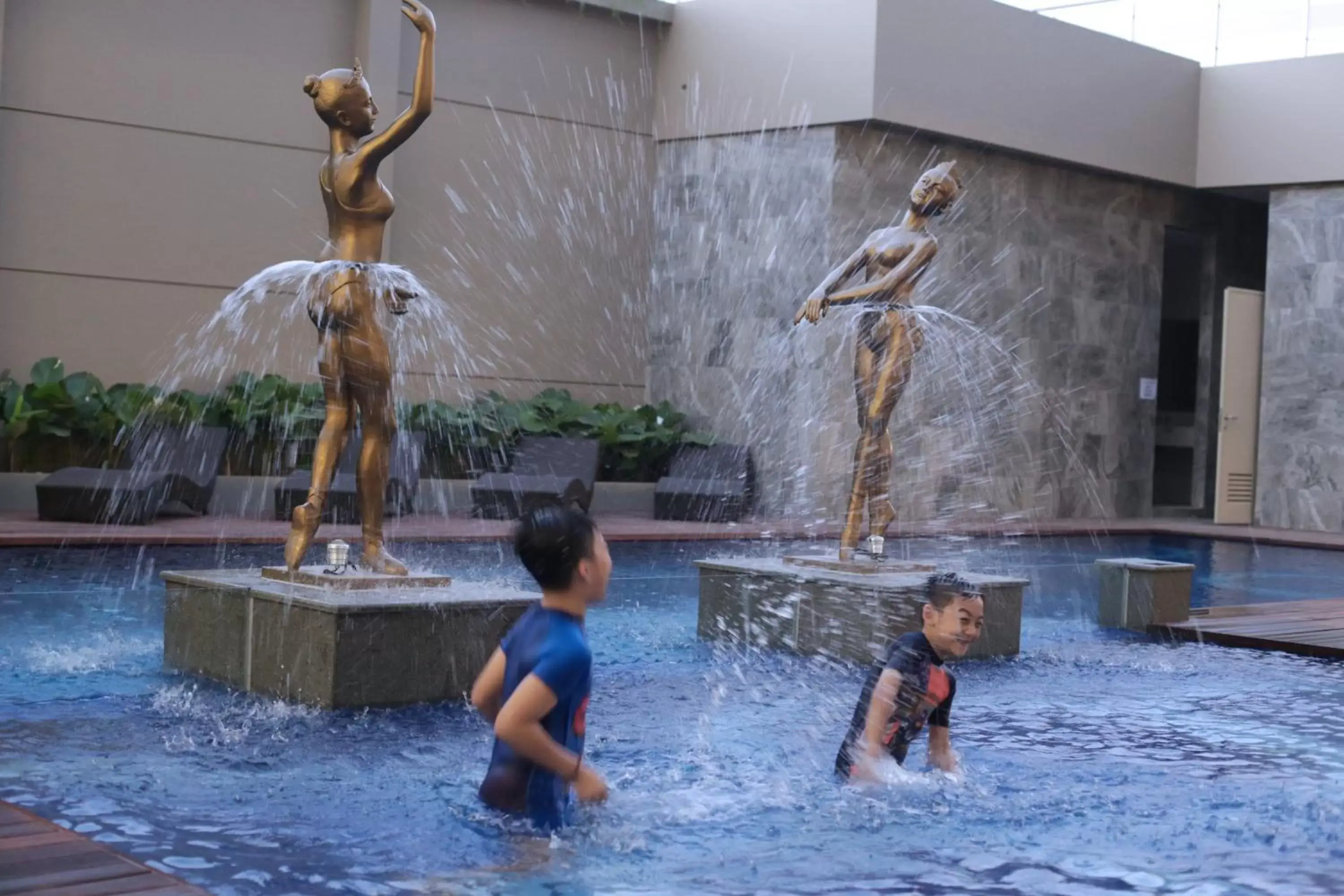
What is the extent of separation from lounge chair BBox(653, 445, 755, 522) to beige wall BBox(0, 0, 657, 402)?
2134 mm

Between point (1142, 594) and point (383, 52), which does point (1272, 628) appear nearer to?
point (1142, 594)

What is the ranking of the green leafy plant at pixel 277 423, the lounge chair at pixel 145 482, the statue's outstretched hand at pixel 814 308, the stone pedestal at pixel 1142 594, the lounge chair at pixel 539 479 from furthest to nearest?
the lounge chair at pixel 539 479, the green leafy plant at pixel 277 423, the lounge chair at pixel 145 482, the stone pedestal at pixel 1142 594, the statue's outstretched hand at pixel 814 308

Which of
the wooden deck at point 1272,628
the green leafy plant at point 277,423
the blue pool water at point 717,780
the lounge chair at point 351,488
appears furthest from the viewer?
the green leafy plant at point 277,423

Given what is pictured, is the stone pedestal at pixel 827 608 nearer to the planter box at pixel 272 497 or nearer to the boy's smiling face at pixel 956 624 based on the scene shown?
the boy's smiling face at pixel 956 624

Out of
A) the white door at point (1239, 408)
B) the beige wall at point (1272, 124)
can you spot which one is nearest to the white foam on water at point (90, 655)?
the white door at point (1239, 408)

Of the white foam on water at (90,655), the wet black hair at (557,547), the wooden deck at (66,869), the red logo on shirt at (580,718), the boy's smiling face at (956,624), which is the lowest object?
the white foam on water at (90,655)

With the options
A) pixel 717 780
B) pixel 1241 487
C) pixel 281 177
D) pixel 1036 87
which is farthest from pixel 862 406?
pixel 1241 487

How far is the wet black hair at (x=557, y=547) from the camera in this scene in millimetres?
3873

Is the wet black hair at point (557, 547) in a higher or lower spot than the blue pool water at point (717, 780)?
higher

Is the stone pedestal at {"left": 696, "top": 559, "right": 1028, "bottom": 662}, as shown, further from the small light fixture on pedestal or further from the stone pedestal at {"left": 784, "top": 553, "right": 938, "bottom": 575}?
the small light fixture on pedestal

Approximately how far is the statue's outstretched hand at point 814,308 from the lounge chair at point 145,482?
7089mm

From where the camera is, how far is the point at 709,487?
56.2ft

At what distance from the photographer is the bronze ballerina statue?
672cm

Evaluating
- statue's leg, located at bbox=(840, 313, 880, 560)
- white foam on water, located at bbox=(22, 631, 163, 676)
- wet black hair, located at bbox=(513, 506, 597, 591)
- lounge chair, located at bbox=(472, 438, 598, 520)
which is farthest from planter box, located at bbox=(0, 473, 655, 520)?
wet black hair, located at bbox=(513, 506, 597, 591)
